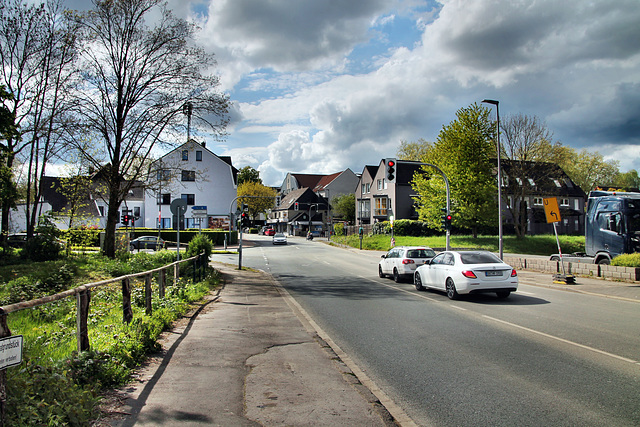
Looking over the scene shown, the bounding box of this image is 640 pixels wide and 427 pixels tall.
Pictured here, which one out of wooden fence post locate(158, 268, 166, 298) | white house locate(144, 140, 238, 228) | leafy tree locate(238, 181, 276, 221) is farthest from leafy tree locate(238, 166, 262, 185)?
wooden fence post locate(158, 268, 166, 298)

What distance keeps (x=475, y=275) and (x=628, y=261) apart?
8404mm

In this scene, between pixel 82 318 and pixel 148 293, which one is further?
pixel 148 293

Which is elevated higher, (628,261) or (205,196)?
(205,196)

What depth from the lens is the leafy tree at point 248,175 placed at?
115250mm

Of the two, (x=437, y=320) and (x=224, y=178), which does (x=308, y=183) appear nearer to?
(x=224, y=178)

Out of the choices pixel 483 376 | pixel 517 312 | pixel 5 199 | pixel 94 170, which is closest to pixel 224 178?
pixel 94 170

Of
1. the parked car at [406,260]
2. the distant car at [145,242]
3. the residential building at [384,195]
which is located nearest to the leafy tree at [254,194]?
the residential building at [384,195]

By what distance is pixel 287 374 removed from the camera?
590 cm

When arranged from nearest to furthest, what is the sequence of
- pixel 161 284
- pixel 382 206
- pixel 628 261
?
pixel 161 284 → pixel 628 261 → pixel 382 206

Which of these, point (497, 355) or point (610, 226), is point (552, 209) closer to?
point (610, 226)

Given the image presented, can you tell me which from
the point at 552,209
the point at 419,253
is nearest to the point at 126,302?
the point at 419,253

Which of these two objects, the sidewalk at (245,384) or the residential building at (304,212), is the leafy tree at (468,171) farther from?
the residential building at (304,212)

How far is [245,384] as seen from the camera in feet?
17.7

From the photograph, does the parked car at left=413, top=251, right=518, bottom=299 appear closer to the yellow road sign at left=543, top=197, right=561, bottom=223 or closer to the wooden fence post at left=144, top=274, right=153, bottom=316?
the yellow road sign at left=543, top=197, right=561, bottom=223
